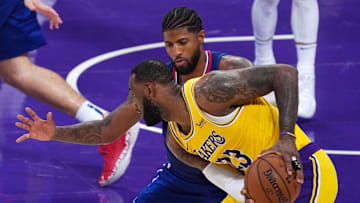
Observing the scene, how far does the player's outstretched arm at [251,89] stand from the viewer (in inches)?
140

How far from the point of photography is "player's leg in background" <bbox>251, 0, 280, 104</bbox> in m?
6.51

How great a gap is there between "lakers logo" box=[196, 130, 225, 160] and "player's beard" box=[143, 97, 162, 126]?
275mm

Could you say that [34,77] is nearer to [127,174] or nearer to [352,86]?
[127,174]

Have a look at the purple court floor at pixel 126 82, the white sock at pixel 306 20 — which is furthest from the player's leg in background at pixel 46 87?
the white sock at pixel 306 20

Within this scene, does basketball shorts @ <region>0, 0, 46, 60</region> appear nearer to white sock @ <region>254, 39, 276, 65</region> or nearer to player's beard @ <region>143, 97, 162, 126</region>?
white sock @ <region>254, 39, 276, 65</region>

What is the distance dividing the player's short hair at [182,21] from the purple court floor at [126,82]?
1.34 m

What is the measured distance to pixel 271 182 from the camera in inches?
132

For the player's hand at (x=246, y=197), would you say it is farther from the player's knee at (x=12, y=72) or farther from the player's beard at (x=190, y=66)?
the player's knee at (x=12, y=72)

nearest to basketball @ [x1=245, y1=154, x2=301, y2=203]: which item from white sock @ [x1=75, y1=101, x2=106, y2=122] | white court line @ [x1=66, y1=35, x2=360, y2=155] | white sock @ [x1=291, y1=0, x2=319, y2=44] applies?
white sock @ [x1=75, y1=101, x2=106, y2=122]

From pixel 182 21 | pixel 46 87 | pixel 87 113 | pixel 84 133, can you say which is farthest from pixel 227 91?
pixel 46 87

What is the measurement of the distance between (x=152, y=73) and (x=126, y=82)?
340cm

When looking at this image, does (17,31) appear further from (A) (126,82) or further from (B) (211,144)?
(B) (211,144)

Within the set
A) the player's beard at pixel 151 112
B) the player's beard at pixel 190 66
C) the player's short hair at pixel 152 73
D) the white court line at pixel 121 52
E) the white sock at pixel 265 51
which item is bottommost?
the white court line at pixel 121 52

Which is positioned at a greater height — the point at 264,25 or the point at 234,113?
the point at 234,113
